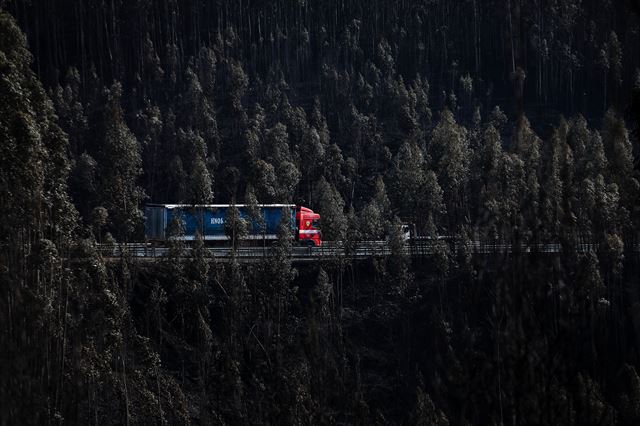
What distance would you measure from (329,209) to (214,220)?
686 cm

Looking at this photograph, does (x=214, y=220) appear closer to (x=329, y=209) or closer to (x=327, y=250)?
(x=329, y=209)

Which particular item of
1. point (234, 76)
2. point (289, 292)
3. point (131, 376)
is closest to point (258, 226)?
point (289, 292)

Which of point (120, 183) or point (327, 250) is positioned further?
point (120, 183)

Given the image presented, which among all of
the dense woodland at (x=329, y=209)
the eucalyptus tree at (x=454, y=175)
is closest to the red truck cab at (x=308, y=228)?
the dense woodland at (x=329, y=209)

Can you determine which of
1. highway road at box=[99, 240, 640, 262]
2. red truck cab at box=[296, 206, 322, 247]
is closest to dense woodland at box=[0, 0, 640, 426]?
highway road at box=[99, 240, 640, 262]

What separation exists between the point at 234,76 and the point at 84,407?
44.8 m

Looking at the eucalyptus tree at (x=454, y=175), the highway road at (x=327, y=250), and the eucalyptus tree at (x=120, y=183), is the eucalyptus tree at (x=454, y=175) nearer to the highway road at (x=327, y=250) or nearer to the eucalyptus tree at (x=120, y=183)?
the highway road at (x=327, y=250)

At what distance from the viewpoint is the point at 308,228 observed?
48812 millimetres

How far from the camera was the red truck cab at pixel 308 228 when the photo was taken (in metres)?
48.5

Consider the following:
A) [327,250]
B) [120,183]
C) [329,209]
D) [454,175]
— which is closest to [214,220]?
[120,183]

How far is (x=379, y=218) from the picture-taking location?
4953cm

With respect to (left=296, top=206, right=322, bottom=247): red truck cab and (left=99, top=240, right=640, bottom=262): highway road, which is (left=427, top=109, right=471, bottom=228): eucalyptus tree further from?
(left=296, top=206, right=322, bottom=247): red truck cab

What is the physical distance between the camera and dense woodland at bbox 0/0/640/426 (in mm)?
20000

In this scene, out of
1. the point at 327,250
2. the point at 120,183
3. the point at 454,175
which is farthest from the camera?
the point at 454,175
